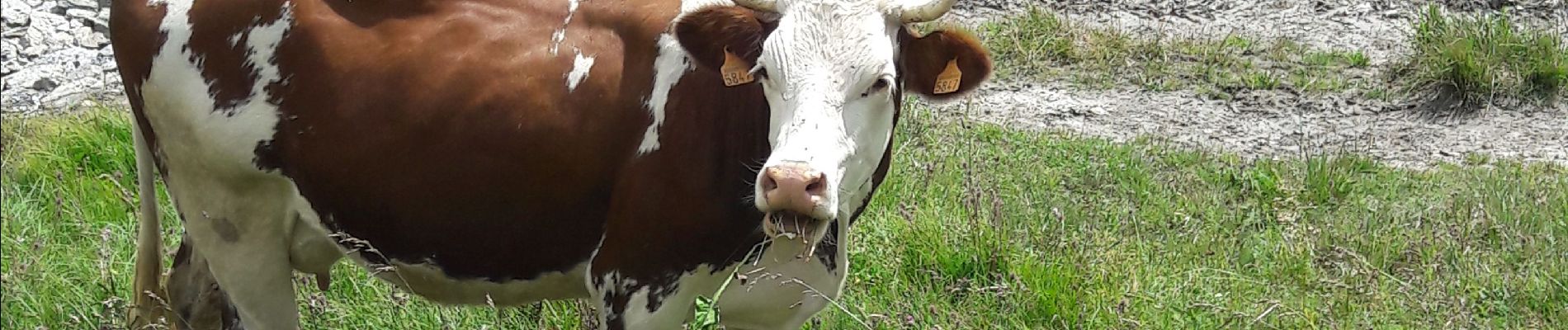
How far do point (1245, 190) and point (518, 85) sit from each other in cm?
321

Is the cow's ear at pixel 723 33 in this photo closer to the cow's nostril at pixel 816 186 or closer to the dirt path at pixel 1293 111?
the cow's nostril at pixel 816 186

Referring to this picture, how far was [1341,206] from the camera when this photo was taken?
18.4 ft

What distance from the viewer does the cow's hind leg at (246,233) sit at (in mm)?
4008

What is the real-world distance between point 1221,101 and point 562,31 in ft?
14.2

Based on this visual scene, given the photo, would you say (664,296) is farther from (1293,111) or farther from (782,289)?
(1293,111)

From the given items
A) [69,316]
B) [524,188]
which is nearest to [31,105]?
[69,316]

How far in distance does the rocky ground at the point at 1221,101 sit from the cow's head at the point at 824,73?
346cm

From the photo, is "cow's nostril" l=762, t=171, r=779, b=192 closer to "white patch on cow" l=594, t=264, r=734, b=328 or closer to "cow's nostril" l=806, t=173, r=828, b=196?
"cow's nostril" l=806, t=173, r=828, b=196

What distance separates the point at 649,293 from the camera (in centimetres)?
361

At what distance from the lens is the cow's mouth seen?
2955 mm

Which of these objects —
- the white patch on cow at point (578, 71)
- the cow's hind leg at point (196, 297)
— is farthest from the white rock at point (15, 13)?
the white patch on cow at point (578, 71)

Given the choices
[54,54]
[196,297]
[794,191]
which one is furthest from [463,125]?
[54,54]

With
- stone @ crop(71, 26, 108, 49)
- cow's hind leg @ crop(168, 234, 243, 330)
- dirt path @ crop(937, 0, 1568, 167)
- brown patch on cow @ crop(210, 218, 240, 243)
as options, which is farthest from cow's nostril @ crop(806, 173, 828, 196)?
stone @ crop(71, 26, 108, 49)

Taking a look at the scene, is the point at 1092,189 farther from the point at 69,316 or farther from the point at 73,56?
the point at 73,56
